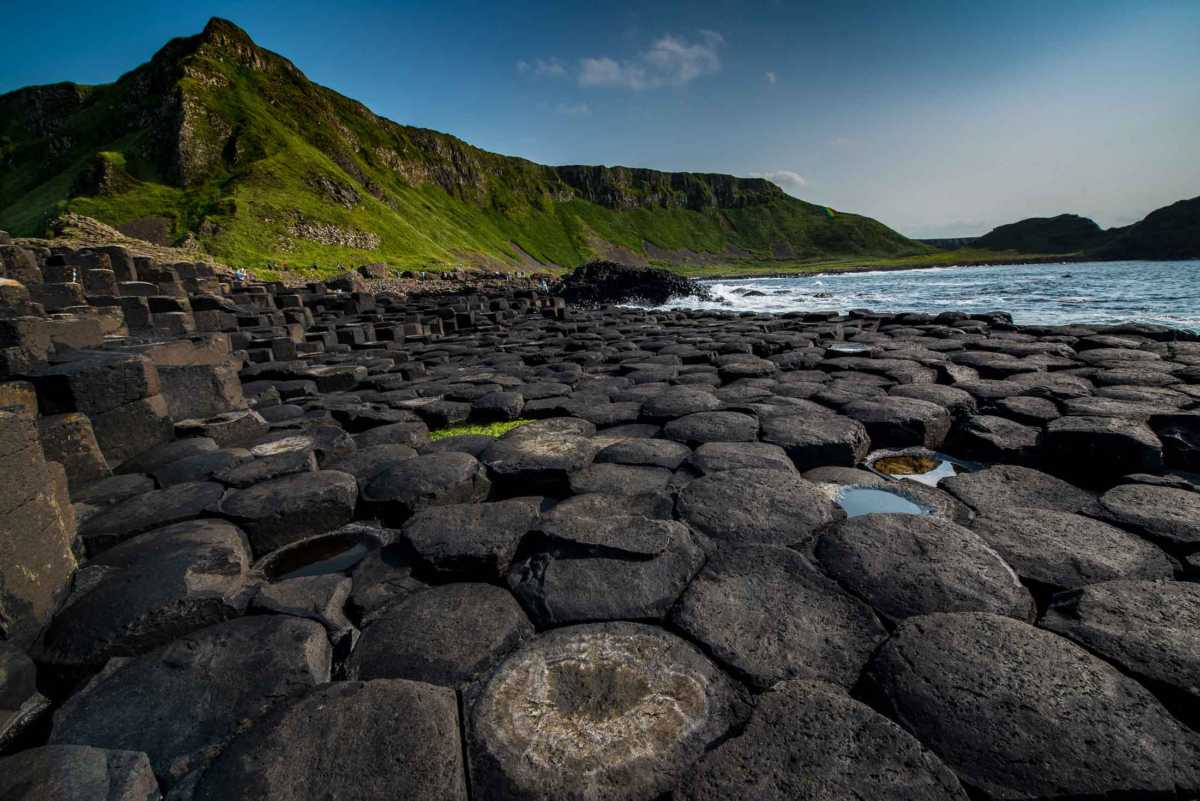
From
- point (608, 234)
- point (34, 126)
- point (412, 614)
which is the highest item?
point (34, 126)

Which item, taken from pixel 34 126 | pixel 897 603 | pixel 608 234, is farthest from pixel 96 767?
pixel 608 234

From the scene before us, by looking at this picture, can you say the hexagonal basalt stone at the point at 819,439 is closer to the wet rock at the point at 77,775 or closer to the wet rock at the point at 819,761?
the wet rock at the point at 819,761

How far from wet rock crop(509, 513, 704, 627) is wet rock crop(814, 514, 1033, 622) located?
24.4 inches

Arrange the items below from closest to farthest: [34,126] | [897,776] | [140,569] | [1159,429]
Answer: [897,776]
[140,569]
[1159,429]
[34,126]

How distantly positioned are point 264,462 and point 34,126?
110 m

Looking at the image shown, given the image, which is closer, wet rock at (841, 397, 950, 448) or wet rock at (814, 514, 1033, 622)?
wet rock at (814, 514, 1033, 622)

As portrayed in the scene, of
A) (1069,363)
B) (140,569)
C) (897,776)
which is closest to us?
(897,776)

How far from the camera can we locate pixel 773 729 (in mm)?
1401

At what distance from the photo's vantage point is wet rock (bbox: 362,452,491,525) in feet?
9.36

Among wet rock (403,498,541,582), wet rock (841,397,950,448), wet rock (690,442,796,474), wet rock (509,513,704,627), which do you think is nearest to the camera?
wet rock (509,513,704,627)

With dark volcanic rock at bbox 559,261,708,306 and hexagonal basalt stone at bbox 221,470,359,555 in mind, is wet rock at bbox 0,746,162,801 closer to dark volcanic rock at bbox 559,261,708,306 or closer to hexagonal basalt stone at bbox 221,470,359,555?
hexagonal basalt stone at bbox 221,470,359,555

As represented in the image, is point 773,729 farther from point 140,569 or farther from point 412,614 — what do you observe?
point 140,569

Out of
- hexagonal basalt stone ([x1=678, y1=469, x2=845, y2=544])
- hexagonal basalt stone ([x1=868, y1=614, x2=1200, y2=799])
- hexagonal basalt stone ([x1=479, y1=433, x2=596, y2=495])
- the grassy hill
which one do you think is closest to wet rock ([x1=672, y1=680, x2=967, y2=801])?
hexagonal basalt stone ([x1=868, y1=614, x2=1200, y2=799])

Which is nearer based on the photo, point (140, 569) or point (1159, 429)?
point (140, 569)
